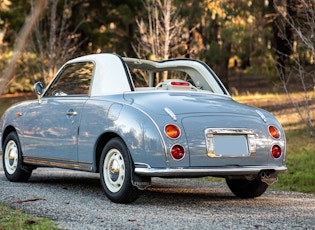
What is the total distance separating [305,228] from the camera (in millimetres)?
6105

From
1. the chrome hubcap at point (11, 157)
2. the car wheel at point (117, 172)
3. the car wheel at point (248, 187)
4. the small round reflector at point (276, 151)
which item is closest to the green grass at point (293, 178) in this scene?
the car wheel at point (117, 172)

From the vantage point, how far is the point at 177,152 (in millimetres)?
7066

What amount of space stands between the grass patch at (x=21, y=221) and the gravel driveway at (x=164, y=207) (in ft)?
0.50

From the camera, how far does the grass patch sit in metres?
5.89

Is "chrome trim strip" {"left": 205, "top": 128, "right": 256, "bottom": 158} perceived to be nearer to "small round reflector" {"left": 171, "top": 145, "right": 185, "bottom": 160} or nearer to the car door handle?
"small round reflector" {"left": 171, "top": 145, "right": 185, "bottom": 160}

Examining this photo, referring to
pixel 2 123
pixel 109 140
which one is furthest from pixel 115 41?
pixel 109 140

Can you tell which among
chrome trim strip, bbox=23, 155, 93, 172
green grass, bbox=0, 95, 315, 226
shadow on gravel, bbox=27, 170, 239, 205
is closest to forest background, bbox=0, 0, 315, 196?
green grass, bbox=0, 95, 315, 226

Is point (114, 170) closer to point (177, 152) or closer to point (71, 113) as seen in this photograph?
point (177, 152)

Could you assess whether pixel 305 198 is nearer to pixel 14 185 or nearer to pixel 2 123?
pixel 14 185

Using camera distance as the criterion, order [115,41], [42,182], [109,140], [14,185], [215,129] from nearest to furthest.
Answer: [215,129] < [109,140] < [14,185] < [42,182] < [115,41]

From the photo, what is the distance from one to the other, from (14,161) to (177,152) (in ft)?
11.3

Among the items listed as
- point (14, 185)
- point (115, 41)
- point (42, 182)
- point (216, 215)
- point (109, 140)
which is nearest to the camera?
point (216, 215)

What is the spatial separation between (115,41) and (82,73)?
90.4ft

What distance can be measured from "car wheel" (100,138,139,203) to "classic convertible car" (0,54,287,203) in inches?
0.4
